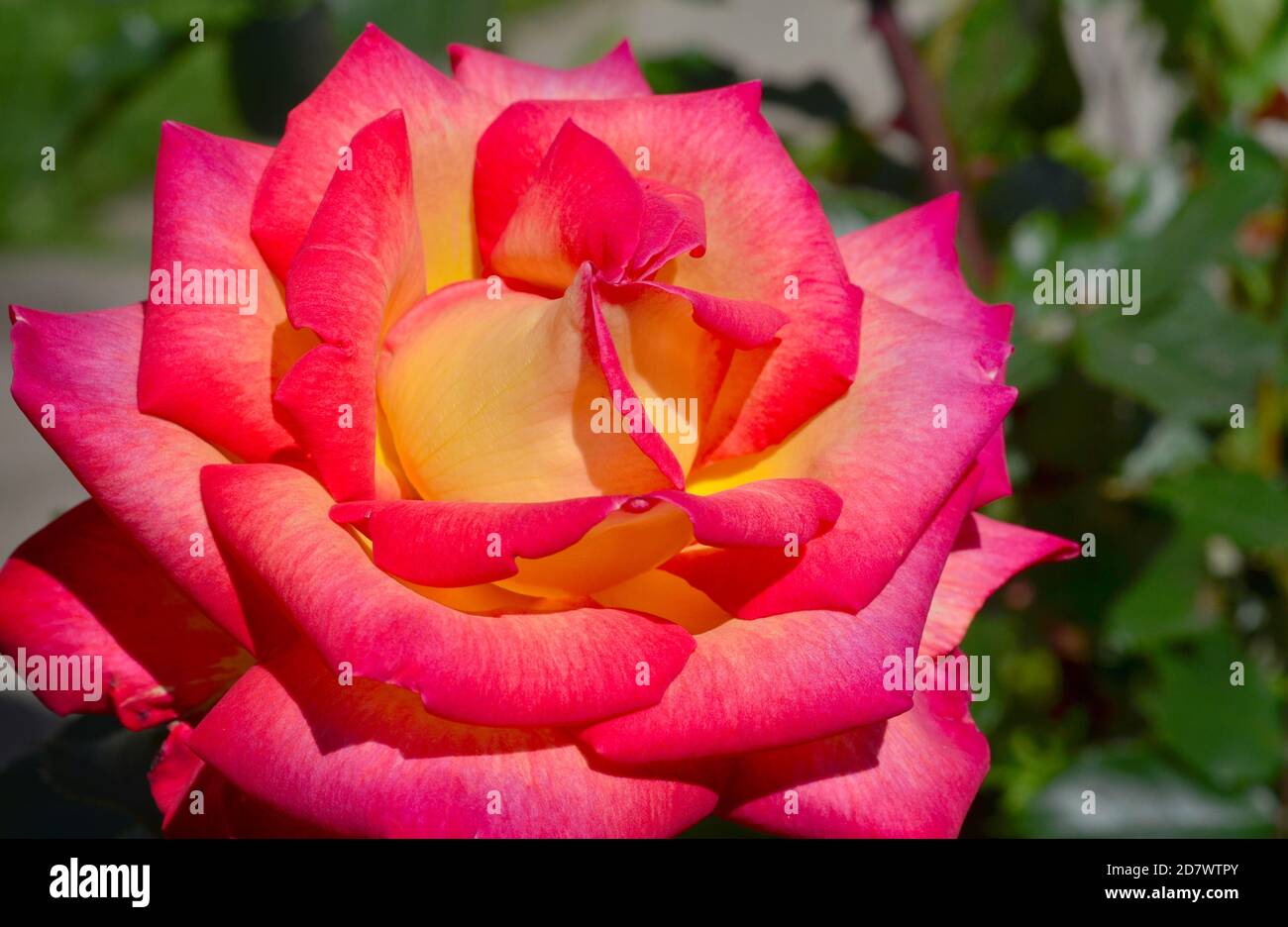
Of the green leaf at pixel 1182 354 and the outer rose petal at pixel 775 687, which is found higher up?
the green leaf at pixel 1182 354

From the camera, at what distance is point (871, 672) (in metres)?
0.41

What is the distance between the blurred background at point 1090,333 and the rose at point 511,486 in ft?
0.50

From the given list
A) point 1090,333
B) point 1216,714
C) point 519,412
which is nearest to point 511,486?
point 519,412

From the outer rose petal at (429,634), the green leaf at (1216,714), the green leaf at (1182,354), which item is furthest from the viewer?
the green leaf at (1216,714)

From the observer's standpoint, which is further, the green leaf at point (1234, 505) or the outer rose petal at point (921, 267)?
the green leaf at point (1234, 505)

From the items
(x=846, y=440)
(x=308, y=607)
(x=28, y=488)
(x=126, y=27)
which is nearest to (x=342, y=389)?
(x=308, y=607)

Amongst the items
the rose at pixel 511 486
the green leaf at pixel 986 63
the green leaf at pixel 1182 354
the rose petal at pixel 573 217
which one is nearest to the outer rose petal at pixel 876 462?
the rose at pixel 511 486

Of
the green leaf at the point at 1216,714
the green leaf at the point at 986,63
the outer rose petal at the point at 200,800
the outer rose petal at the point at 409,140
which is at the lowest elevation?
the green leaf at the point at 1216,714

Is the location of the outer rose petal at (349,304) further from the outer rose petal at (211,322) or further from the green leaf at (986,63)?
the green leaf at (986,63)

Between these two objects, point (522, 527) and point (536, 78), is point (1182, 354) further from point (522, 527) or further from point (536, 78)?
point (522, 527)

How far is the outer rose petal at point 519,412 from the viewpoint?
1.35 ft

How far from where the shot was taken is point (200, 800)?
17.0 inches

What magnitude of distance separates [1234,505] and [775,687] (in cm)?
59
